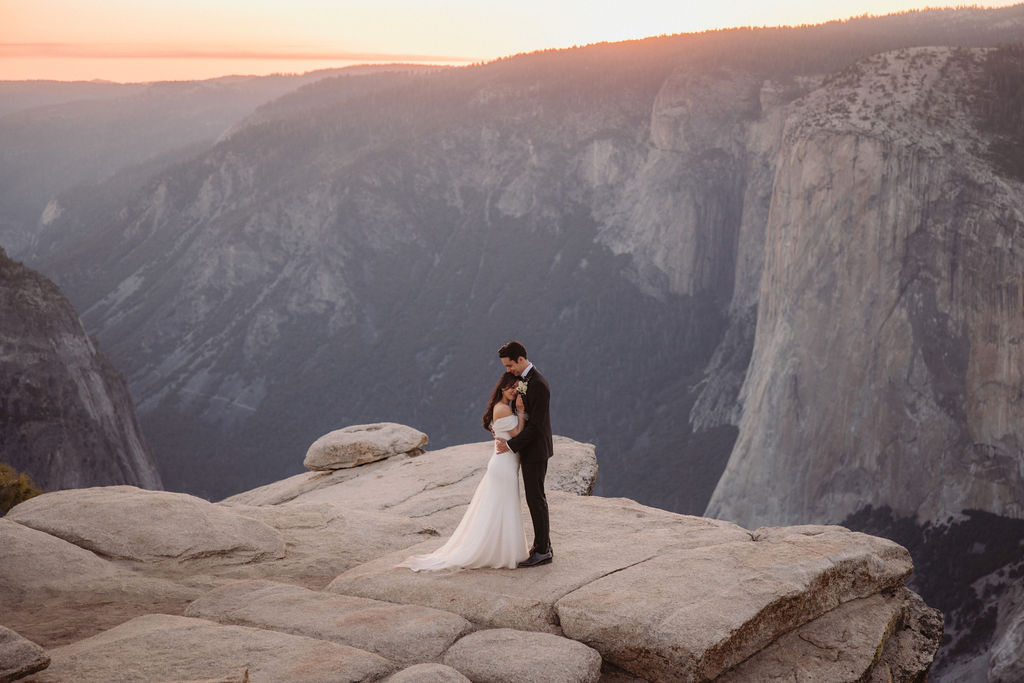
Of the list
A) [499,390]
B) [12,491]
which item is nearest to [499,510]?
[499,390]

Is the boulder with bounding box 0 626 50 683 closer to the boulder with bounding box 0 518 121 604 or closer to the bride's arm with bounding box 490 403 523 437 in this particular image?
the boulder with bounding box 0 518 121 604

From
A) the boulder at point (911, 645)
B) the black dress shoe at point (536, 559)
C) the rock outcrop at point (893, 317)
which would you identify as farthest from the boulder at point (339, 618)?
the rock outcrop at point (893, 317)

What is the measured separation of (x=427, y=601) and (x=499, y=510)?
1.43m

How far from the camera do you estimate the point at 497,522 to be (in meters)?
11.9

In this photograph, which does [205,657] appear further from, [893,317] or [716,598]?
[893,317]

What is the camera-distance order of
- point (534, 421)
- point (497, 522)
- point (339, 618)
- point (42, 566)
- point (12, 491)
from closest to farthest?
point (339, 618) < point (534, 421) < point (497, 522) < point (42, 566) < point (12, 491)

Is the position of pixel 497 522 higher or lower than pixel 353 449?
higher

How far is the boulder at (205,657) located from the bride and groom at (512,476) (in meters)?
2.63

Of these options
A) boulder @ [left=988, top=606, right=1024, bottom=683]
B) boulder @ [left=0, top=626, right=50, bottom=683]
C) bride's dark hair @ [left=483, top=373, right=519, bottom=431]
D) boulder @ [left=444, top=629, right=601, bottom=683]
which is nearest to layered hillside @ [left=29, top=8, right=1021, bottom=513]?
boulder @ [left=988, top=606, right=1024, bottom=683]

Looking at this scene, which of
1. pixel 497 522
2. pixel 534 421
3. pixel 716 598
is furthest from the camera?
pixel 497 522

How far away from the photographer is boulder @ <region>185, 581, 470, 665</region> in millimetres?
10102

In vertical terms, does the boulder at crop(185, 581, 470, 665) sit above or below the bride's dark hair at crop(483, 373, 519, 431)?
below

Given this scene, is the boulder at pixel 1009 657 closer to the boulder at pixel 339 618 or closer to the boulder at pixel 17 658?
the boulder at pixel 339 618

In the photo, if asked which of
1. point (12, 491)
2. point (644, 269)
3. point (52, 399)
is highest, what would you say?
point (12, 491)
